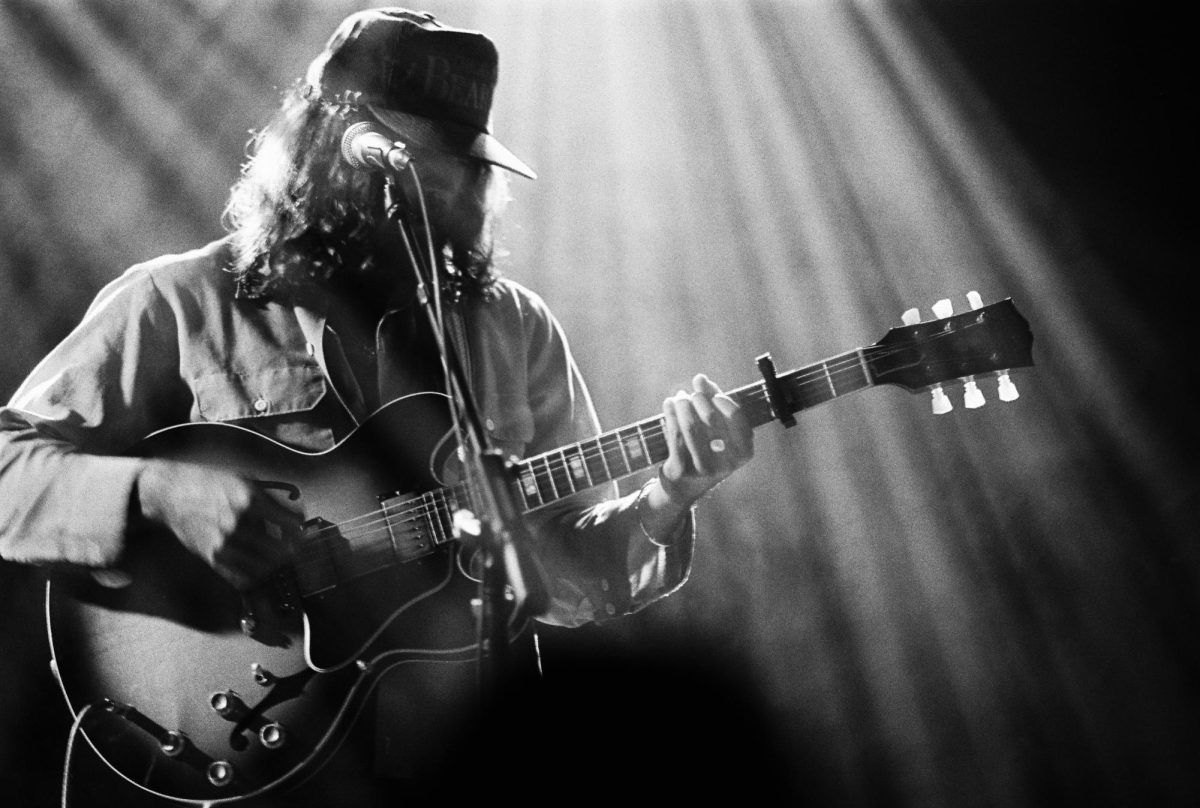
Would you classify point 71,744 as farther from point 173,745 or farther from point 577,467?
point 577,467

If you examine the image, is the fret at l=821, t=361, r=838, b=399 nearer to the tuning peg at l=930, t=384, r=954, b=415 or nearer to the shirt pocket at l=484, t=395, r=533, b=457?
the tuning peg at l=930, t=384, r=954, b=415

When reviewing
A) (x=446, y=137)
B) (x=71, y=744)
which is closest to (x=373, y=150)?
(x=446, y=137)

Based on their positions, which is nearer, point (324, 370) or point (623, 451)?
point (623, 451)

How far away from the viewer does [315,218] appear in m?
2.01

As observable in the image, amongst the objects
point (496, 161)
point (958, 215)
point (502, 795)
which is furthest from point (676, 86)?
point (502, 795)

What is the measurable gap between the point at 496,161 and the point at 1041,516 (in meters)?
1.80

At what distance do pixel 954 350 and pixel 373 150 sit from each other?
116 cm

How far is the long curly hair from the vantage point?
1989 mm

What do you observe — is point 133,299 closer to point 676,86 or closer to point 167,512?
point 167,512

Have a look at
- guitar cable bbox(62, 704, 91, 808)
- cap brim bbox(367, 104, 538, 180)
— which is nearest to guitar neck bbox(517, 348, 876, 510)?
cap brim bbox(367, 104, 538, 180)

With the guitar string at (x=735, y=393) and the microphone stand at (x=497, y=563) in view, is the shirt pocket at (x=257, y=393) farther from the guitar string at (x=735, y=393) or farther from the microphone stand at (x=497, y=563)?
the microphone stand at (x=497, y=563)

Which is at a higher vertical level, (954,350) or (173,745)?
(954,350)

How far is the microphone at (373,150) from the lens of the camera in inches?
53.0

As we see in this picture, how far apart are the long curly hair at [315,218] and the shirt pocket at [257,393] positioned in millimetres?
205
